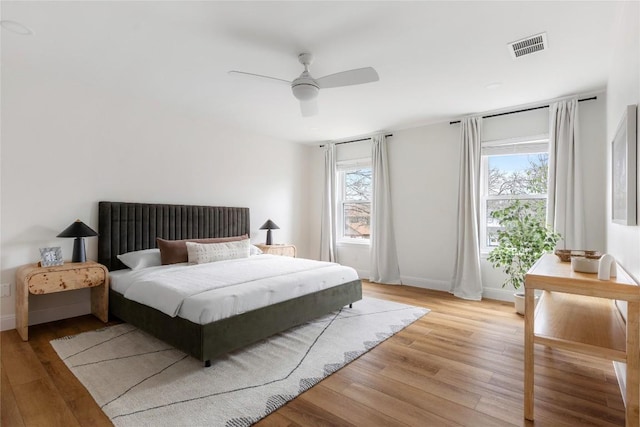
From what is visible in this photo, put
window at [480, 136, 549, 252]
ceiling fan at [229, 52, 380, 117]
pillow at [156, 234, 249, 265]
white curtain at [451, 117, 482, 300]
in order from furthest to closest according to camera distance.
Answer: white curtain at [451, 117, 482, 300] → window at [480, 136, 549, 252] → pillow at [156, 234, 249, 265] → ceiling fan at [229, 52, 380, 117]

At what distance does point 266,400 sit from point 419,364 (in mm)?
1225

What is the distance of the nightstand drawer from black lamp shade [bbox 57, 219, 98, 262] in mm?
272

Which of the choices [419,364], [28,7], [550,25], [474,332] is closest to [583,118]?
[550,25]

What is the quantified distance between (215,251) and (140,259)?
0.84 meters

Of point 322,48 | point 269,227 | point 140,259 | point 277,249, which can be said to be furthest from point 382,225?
point 140,259

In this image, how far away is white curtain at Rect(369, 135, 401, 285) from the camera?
5.32m

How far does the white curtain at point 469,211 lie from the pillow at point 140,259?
4.04 metres

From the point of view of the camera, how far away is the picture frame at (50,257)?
3070 millimetres

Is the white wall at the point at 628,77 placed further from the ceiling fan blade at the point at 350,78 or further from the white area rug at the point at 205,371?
the white area rug at the point at 205,371

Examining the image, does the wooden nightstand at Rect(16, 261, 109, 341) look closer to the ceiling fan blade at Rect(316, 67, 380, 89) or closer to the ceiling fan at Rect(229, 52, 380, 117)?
the ceiling fan at Rect(229, 52, 380, 117)

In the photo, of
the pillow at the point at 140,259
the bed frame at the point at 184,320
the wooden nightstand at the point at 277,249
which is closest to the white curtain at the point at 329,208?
the wooden nightstand at the point at 277,249

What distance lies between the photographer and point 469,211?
4.42 meters

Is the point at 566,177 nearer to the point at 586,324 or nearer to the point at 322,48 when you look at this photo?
the point at 586,324

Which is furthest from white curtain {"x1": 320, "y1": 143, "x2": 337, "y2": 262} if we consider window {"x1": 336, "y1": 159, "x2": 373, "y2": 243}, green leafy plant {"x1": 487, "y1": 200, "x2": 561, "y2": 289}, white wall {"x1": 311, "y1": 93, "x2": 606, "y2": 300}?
green leafy plant {"x1": 487, "y1": 200, "x2": 561, "y2": 289}
